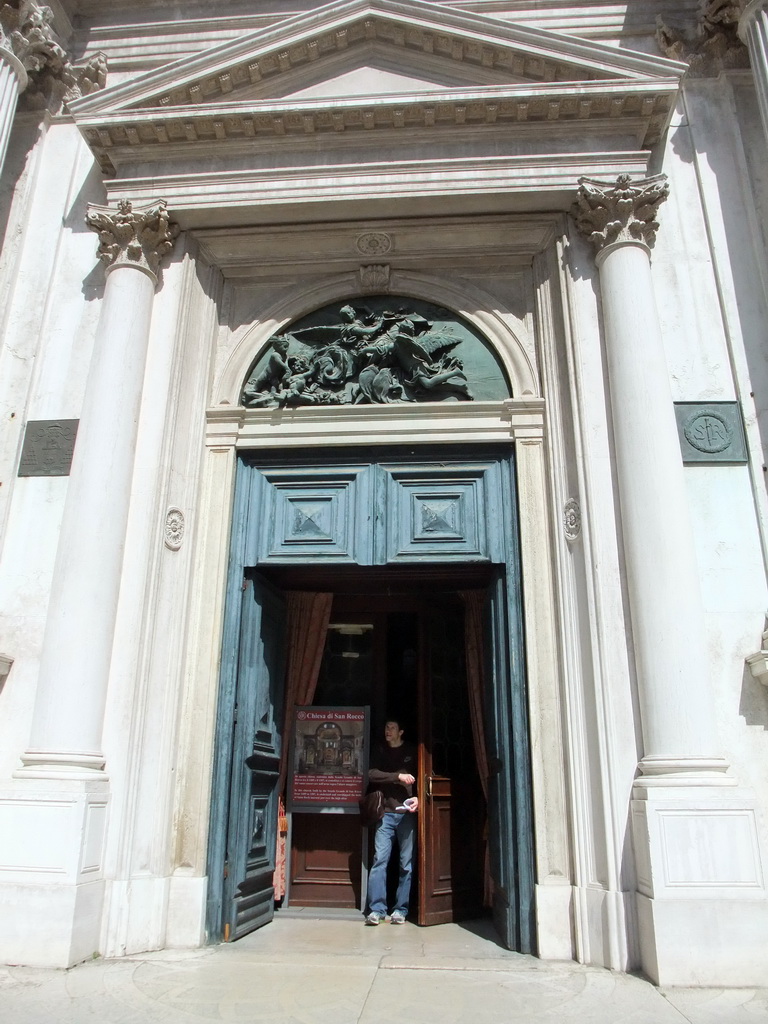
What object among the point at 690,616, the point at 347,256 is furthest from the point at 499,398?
the point at 690,616

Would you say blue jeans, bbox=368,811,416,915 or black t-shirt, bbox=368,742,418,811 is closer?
blue jeans, bbox=368,811,416,915

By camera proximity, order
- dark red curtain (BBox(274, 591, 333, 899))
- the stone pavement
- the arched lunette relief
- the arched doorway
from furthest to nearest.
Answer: dark red curtain (BBox(274, 591, 333, 899)) < the arched lunette relief < the arched doorway < the stone pavement

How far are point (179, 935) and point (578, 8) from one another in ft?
33.7

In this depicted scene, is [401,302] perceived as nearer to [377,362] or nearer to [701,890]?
[377,362]

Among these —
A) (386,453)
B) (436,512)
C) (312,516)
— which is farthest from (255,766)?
(386,453)

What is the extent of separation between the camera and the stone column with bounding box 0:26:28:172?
27.0ft

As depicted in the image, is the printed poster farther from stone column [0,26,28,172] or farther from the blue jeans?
stone column [0,26,28,172]

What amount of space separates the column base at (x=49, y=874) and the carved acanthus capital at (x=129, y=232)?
193 inches

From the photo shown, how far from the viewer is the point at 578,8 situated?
9.03 metres

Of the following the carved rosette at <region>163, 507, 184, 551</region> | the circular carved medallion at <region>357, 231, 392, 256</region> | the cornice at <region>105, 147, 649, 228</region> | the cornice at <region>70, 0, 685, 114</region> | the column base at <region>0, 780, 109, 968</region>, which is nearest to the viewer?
the column base at <region>0, 780, 109, 968</region>

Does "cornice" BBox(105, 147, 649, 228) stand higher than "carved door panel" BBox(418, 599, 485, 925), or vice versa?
"cornice" BBox(105, 147, 649, 228)

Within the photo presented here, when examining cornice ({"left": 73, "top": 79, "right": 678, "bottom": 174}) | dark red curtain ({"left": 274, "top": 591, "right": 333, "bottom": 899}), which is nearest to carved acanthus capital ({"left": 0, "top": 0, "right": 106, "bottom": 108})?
cornice ({"left": 73, "top": 79, "right": 678, "bottom": 174})

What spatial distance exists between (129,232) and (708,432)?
584 cm

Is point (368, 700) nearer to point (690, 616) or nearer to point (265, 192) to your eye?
point (690, 616)
